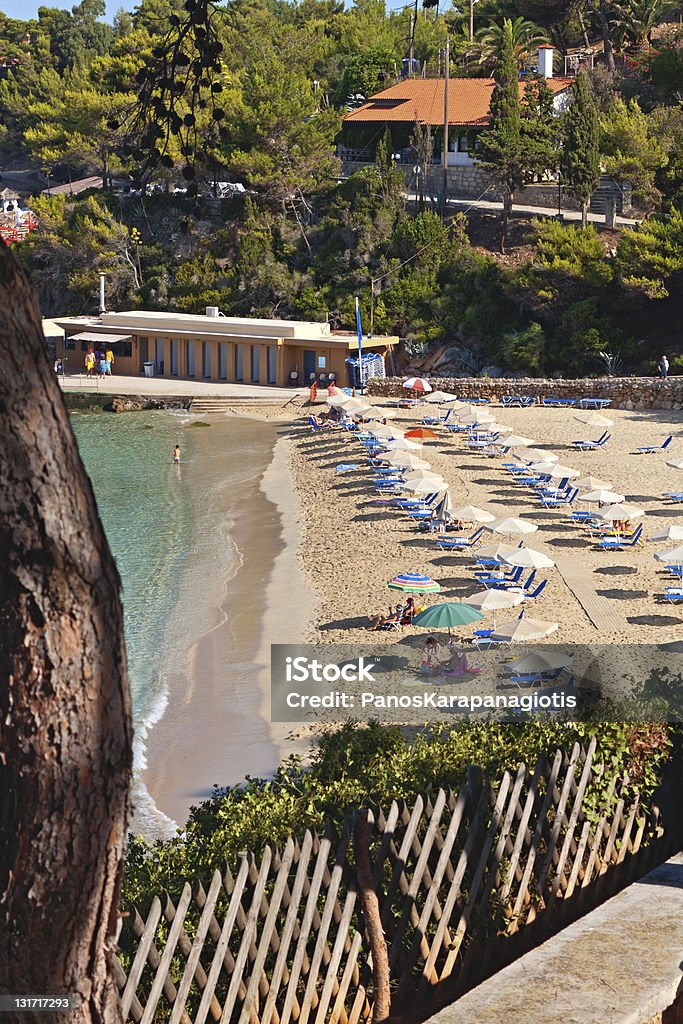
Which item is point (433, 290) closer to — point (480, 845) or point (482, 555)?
point (482, 555)

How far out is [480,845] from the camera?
6.03 meters

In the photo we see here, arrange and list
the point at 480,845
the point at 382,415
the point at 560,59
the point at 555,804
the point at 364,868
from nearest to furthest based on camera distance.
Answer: the point at 364,868 < the point at 480,845 < the point at 555,804 < the point at 382,415 < the point at 560,59

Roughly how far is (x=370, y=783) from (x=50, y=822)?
360 cm

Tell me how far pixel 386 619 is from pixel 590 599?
3.13 meters

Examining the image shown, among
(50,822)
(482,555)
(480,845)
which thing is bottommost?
(482,555)

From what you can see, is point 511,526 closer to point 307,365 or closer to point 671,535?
point 671,535

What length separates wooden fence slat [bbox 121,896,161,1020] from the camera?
15.1ft

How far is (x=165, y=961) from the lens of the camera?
471 centimetres

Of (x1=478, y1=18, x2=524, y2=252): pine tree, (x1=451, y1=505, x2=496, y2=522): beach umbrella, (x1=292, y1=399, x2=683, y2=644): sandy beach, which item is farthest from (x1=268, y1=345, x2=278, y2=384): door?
(x1=451, y1=505, x2=496, y2=522): beach umbrella

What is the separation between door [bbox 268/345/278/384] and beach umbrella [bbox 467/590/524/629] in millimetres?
29975

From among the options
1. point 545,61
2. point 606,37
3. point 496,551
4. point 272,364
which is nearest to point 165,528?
point 496,551

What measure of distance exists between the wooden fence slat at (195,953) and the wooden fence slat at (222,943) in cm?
5

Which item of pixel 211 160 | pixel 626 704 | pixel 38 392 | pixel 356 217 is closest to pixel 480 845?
pixel 626 704

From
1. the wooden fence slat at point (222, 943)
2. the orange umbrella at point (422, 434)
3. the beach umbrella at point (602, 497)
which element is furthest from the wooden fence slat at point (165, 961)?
the orange umbrella at point (422, 434)
